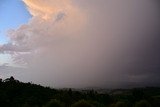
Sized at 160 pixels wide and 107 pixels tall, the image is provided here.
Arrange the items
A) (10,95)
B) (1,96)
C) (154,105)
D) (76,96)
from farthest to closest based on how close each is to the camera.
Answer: (76,96)
(10,95)
(154,105)
(1,96)

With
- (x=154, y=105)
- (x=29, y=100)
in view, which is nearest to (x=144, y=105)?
(x=154, y=105)

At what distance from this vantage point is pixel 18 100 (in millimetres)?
170125

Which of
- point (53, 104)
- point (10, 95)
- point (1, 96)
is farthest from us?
point (10, 95)

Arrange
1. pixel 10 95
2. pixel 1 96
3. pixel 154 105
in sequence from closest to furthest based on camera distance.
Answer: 1. pixel 1 96
2. pixel 154 105
3. pixel 10 95

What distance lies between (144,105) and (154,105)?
72.2 feet

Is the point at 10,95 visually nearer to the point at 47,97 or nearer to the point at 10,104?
the point at 47,97

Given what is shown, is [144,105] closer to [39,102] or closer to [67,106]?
[67,106]

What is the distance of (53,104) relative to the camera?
132750 mm

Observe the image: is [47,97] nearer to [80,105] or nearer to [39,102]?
[39,102]

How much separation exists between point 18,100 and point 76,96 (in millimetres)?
40809

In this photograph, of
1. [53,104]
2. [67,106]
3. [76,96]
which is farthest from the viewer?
[76,96]

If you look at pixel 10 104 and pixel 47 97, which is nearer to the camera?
pixel 10 104

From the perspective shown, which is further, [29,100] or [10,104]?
[29,100]

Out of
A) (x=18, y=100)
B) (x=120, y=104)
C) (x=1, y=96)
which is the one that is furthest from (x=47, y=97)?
(x=120, y=104)
